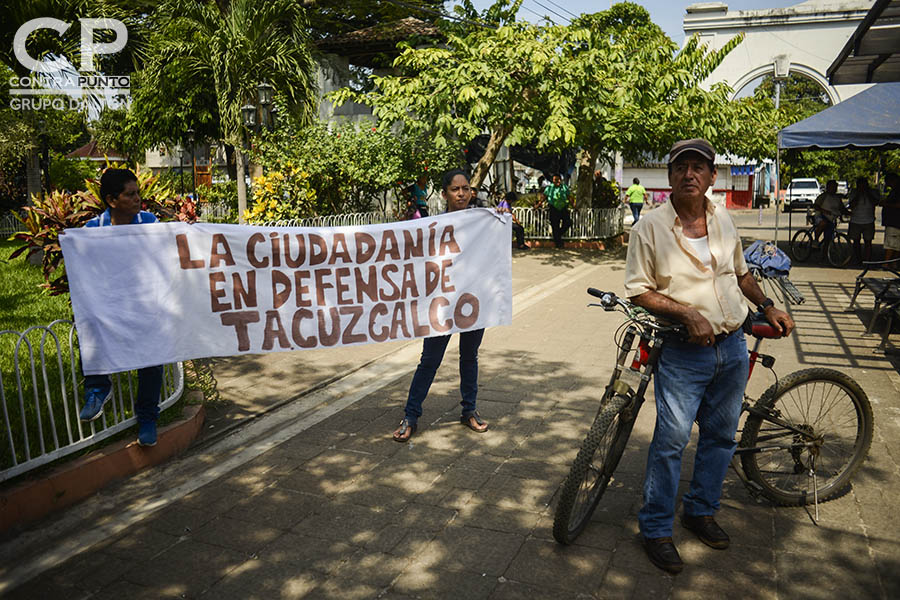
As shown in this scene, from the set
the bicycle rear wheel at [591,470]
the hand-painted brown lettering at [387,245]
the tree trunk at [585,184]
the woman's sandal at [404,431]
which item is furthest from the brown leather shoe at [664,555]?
the tree trunk at [585,184]

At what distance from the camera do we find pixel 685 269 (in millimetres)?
3303

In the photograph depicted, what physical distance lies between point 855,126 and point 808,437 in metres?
9.04

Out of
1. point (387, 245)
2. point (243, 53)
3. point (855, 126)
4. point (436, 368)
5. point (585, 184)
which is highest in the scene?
point (243, 53)

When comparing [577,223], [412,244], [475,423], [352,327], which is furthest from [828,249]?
[352,327]

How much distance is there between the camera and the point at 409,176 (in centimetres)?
1617

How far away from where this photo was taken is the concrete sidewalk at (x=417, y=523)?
336cm

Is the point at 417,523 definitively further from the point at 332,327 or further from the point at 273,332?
the point at 273,332

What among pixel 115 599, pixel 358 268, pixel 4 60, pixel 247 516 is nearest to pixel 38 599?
pixel 115 599

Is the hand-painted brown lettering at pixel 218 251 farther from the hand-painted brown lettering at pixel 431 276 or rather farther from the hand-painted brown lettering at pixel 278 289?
the hand-painted brown lettering at pixel 431 276

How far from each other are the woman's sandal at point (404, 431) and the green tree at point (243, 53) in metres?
9.83

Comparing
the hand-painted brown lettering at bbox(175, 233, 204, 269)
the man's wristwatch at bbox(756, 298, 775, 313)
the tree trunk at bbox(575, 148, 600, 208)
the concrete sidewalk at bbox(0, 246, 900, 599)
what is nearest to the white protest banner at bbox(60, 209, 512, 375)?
the hand-painted brown lettering at bbox(175, 233, 204, 269)

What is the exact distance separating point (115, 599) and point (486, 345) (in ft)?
17.7

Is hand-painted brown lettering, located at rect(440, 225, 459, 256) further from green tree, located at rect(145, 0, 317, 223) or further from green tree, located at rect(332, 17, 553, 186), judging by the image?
green tree, located at rect(145, 0, 317, 223)

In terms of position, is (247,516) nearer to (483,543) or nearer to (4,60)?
(483,543)
